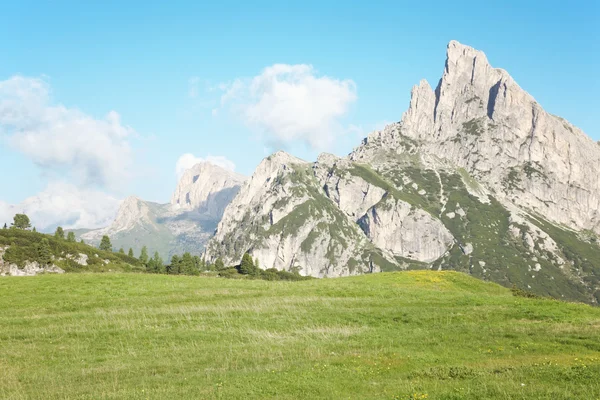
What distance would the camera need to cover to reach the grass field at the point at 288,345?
1752 cm

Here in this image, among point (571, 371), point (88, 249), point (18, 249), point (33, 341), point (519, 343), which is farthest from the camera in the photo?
point (88, 249)

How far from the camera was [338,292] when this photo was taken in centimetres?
4534

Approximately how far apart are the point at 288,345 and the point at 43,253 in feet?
321

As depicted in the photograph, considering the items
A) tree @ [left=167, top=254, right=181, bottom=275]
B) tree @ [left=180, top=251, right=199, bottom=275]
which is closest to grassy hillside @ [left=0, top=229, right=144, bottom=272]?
tree @ [left=167, top=254, right=181, bottom=275]

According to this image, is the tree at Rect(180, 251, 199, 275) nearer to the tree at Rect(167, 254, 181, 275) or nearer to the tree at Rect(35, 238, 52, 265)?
the tree at Rect(167, 254, 181, 275)

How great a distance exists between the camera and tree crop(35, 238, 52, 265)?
102475 mm

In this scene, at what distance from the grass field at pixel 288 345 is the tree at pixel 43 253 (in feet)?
211

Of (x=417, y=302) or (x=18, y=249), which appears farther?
(x=18, y=249)

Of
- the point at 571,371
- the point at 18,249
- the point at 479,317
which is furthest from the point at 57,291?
the point at 18,249

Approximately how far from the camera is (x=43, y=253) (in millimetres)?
103688

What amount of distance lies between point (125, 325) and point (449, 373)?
21.4m

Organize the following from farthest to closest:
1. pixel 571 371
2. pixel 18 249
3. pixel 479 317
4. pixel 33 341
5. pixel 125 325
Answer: pixel 18 249 < pixel 479 317 < pixel 125 325 < pixel 33 341 < pixel 571 371

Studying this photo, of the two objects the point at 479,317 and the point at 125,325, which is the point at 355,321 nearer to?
the point at 479,317

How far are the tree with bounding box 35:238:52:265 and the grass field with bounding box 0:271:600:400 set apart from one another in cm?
6419
